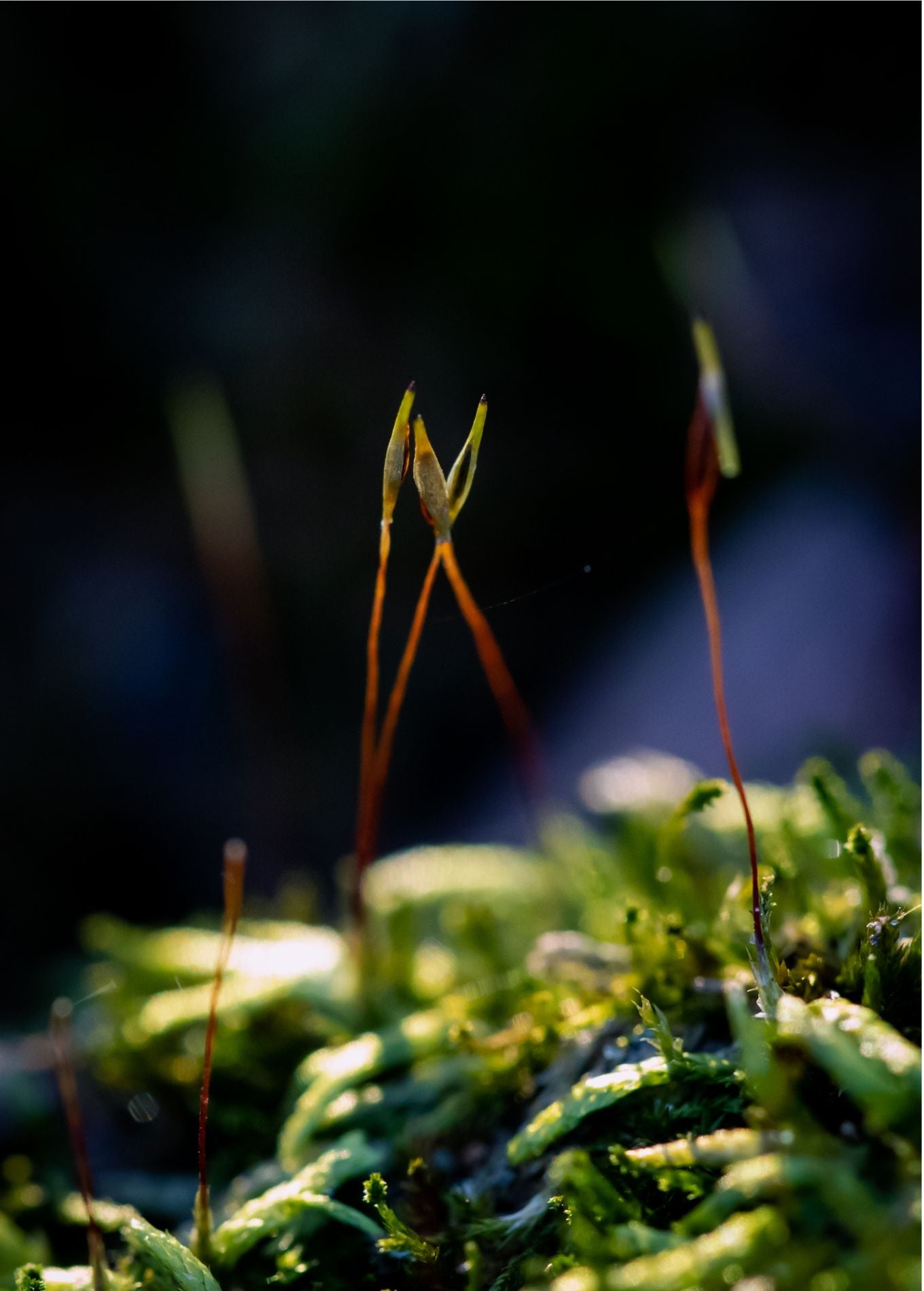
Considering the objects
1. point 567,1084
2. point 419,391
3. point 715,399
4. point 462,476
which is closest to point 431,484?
point 462,476

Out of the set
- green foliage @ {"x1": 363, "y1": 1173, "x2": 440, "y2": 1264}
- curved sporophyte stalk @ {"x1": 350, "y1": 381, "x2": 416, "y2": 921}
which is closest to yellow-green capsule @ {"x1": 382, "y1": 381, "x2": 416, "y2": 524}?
curved sporophyte stalk @ {"x1": 350, "y1": 381, "x2": 416, "y2": 921}

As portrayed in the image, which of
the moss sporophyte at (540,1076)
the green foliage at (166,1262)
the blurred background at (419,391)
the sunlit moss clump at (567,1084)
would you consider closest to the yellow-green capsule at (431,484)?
the moss sporophyte at (540,1076)

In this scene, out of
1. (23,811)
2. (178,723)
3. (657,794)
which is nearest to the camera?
(657,794)

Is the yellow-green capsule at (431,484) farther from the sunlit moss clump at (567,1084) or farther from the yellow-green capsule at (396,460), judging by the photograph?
the sunlit moss clump at (567,1084)

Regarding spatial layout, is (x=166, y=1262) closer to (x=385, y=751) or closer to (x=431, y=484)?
(x=385, y=751)

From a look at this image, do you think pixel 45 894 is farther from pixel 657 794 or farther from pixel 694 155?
pixel 694 155

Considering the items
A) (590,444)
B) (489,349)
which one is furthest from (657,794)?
(489,349)
